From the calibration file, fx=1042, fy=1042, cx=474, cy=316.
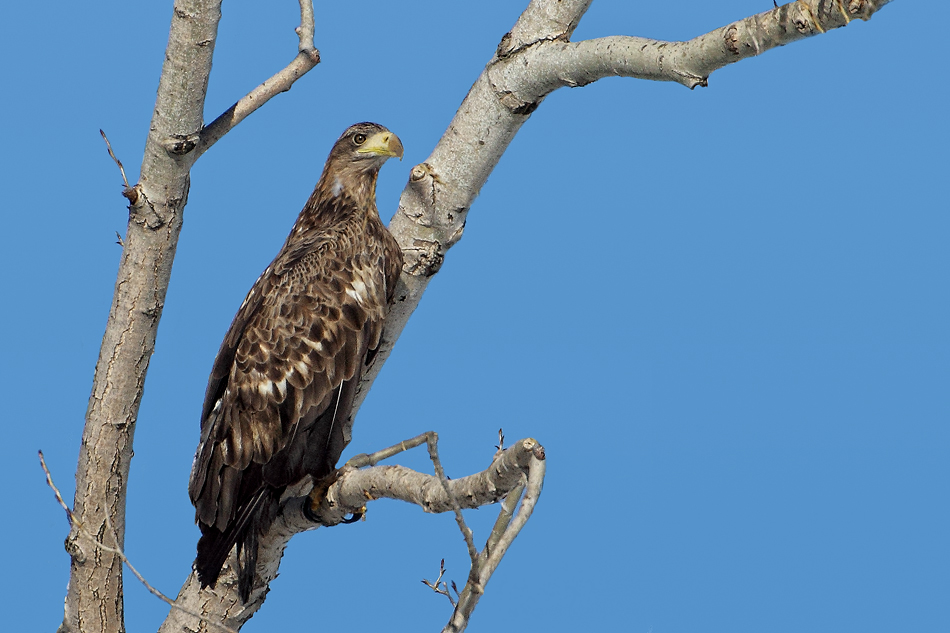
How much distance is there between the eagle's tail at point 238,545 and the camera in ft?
13.6

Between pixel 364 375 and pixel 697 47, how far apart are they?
2078mm

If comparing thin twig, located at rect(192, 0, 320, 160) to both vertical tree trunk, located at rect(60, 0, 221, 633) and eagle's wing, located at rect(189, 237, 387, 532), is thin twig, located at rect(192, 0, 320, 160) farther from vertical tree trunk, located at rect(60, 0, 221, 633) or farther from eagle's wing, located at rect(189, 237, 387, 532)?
eagle's wing, located at rect(189, 237, 387, 532)

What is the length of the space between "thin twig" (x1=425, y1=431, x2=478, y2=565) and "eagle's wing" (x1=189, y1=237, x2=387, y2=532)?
5.49 feet

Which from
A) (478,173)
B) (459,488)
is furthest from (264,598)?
(478,173)

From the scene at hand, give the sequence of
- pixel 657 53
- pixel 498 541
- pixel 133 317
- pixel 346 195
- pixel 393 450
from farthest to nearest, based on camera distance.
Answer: pixel 346 195, pixel 133 317, pixel 657 53, pixel 393 450, pixel 498 541

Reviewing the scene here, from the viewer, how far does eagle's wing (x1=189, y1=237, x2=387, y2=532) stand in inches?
169

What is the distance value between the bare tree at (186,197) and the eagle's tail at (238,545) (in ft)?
0.24

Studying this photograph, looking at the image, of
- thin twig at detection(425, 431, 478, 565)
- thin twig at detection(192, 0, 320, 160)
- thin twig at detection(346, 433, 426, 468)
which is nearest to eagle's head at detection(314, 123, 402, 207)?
thin twig at detection(192, 0, 320, 160)

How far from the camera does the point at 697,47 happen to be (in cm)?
325

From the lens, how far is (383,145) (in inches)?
179

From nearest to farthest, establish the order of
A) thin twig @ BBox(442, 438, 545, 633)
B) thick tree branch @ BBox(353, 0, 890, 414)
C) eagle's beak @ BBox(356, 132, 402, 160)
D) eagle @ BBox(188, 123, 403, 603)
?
thin twig @ BBox(442, 438, 545, 633), thick tree branch @ BBox(353, 0, 890, 414), eagle @ BBox(188, 123, 403, 603), eagle's beak @ BBox(356, 132, 402, 160)

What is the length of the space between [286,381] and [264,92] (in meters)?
1.18

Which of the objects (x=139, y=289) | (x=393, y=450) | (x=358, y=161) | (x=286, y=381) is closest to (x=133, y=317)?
(x=139, y=289)

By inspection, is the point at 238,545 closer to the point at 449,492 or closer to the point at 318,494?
the point at 318,494
